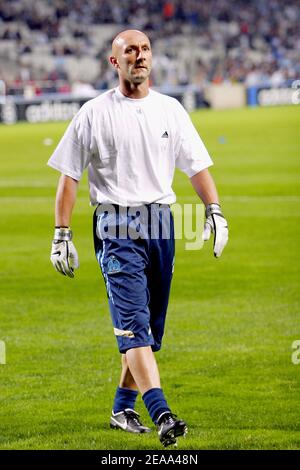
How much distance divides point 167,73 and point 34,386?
5044cm

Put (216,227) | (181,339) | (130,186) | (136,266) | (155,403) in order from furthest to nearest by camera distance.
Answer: (181,339), (216,227), (130,186), (136,266), (155,403)

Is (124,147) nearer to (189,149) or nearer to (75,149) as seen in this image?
(75,149)

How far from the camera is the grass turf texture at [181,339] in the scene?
704 cm

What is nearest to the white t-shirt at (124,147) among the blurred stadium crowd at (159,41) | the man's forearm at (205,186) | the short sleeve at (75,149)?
the short sleeve at (75,149)

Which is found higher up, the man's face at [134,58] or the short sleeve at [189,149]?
the man's face at [134,58]

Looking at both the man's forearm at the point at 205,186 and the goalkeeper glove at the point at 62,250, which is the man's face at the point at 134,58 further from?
the goalkeeper glove at the point at 62,250

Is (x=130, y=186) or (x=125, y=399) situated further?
(x=125, y=399)

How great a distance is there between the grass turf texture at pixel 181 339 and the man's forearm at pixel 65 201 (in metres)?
1.30

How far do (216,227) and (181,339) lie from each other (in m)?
3.47

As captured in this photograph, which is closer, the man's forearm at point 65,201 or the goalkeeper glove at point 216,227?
the man's forearm at point 65,201

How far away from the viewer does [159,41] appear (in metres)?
64.6

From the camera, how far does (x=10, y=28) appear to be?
5878 centimetres

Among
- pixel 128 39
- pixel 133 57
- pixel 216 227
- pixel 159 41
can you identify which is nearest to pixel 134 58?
pixel 133 57

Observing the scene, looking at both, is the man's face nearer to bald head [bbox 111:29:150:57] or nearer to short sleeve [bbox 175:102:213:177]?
bald head [bbox 111:29:150:57]
